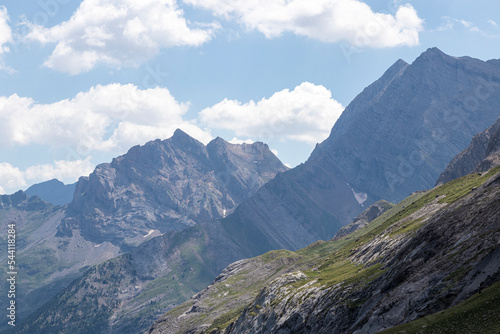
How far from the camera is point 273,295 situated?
16925cm

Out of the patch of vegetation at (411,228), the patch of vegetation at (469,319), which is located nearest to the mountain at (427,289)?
the patch of vegetation at (469,319)

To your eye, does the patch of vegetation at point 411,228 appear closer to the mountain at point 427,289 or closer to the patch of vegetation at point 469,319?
the mountain at point 427,289

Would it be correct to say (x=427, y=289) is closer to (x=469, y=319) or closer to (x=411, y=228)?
(x=469, y=319)

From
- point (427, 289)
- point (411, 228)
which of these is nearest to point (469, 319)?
point (427, 289)

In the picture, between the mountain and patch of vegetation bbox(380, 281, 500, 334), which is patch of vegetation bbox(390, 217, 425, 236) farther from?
patch of vegetation bbox(380, 281, 500, 334)

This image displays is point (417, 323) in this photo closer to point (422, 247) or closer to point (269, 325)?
point (422, 247)

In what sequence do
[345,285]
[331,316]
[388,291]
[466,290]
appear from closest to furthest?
[466,290] → [388,291] → [331,316] → [345,285]

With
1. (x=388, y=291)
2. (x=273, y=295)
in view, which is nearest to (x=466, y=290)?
(x=388, y=291)

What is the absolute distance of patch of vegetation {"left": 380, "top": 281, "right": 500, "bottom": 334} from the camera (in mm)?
53409

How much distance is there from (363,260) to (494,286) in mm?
105553

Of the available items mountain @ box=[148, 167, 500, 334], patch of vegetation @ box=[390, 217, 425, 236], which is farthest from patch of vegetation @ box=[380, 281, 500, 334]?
patch of vegetation @ box=[390, 217, 425, 236]

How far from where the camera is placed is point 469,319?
55562 mm

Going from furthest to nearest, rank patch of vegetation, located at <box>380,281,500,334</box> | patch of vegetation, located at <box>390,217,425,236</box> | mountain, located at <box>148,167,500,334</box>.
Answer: patch of vegetation, located at <box>390,217,425,236</box>
mountain, located at <box>148,167,500,334</box>
patch of vegetation, located at <box>380,281,500,334</box>

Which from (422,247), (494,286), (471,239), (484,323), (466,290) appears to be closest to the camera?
(484,323)
